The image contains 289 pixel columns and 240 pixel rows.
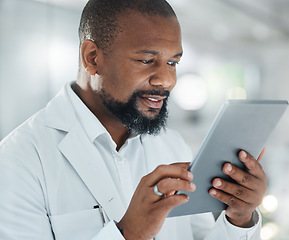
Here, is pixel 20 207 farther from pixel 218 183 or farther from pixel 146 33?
pixel 146 33

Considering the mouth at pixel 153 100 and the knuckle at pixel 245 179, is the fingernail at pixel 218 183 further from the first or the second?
the mouth at pixel 153 100

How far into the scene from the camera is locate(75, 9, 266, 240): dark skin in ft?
3.19

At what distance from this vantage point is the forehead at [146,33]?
3.82 feet

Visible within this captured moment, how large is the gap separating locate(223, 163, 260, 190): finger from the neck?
0.48 metres

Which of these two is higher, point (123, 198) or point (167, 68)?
point (167, 68)

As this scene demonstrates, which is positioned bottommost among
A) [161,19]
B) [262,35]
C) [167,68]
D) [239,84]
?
[167,68]

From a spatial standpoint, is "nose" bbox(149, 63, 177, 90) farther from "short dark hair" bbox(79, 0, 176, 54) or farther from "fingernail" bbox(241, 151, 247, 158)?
"fingernail" bbox(241, 151, 247, 158)

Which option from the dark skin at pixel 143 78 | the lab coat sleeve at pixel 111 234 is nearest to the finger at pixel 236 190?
the dark skin at pixel 143 78

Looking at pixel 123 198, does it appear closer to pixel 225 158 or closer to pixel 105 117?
pixel 105 117

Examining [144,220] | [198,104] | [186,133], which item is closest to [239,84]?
[198,104]

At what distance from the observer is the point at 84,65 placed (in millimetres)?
1265

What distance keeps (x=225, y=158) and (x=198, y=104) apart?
14.0 ft

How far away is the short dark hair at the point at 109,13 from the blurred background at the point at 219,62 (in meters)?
1.37

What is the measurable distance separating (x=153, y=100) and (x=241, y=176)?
41 cm
